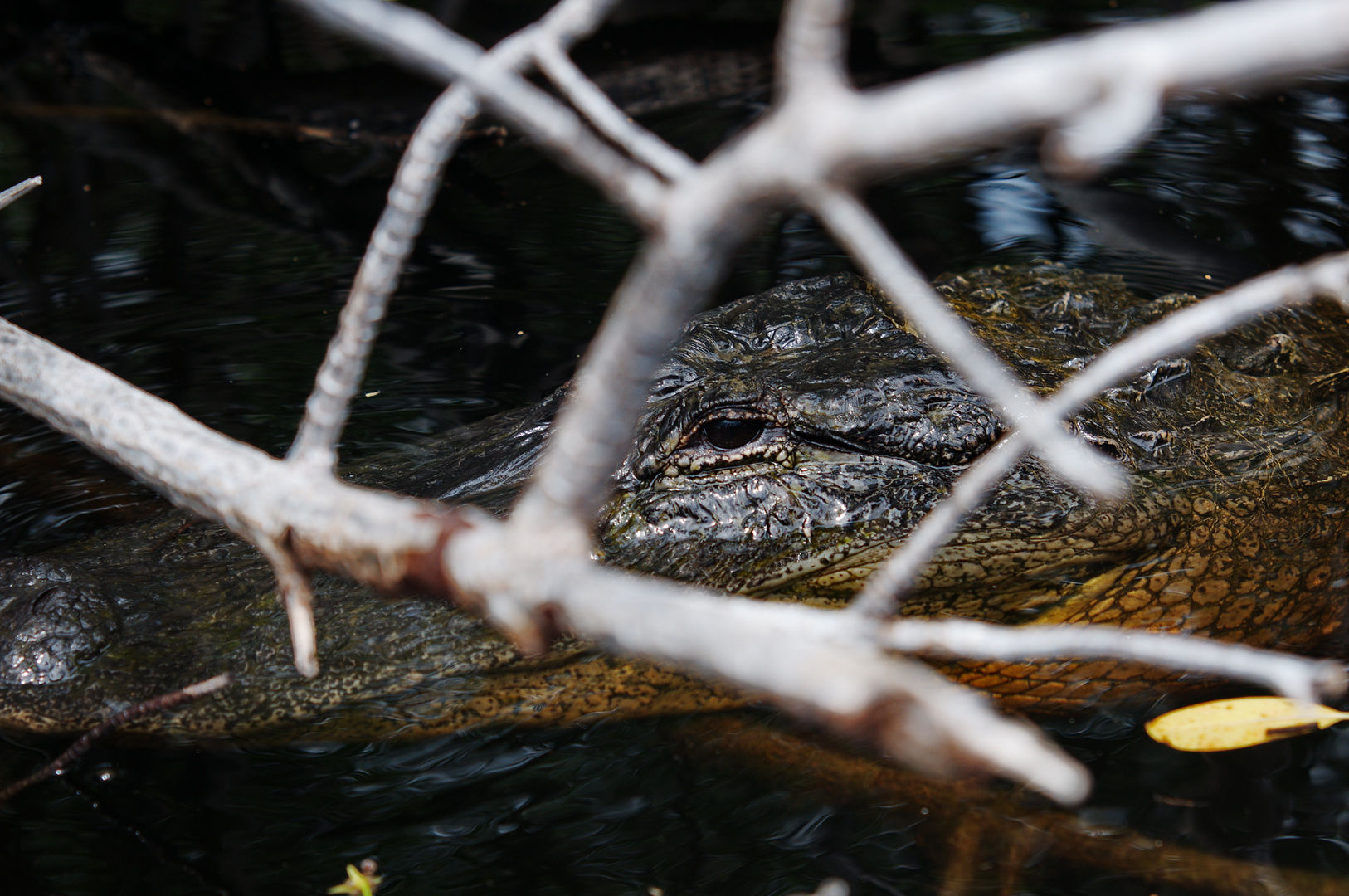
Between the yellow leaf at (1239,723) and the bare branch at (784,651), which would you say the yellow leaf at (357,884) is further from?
the yellow leaf at (1239,723)

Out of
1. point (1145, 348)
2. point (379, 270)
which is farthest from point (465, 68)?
point (1145, 348)

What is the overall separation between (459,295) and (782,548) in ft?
9.56

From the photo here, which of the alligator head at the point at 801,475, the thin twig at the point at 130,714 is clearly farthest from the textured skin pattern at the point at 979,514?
the thin twig at the point at 130,714

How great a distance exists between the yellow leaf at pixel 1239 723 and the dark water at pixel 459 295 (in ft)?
0.16

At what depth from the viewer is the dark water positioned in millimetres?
2299

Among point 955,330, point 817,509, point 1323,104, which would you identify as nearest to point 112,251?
point 817,509

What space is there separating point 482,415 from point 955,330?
3260mm

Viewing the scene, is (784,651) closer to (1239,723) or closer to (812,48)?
(812,48)

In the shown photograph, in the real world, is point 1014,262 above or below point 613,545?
above

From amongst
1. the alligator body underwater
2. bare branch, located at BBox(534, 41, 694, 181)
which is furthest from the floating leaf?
bare branch, located at BBox(534, 41, 694, 181)

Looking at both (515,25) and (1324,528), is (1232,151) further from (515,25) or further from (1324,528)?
(515,25)

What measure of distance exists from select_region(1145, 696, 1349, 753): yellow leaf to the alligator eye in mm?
1319

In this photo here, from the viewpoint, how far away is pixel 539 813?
242cm

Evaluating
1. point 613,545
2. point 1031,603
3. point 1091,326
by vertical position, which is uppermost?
point 1091,326
